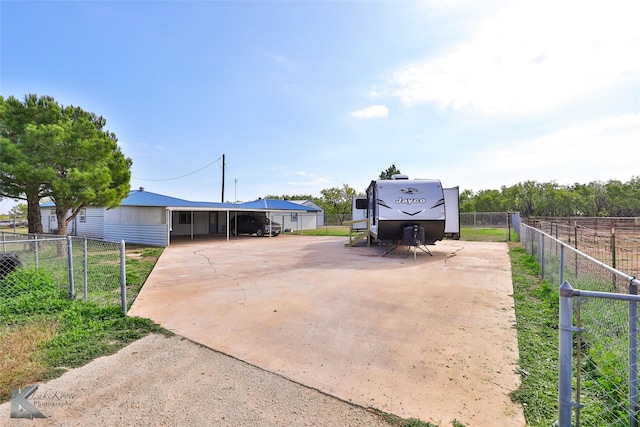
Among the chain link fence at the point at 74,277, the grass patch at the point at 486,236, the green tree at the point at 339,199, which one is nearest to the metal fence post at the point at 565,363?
the chain link fence at the point at 74,277

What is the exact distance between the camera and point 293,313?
5.07 meters

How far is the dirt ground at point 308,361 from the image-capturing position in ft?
8.45

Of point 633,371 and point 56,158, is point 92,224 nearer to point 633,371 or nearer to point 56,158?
point 56,158

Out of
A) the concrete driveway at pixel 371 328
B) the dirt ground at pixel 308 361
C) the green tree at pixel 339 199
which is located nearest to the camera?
the dirt ground at pixel 308 361

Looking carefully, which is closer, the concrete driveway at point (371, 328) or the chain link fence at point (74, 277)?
the concrete driveway at point (371, 328)

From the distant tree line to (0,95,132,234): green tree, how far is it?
133 ft

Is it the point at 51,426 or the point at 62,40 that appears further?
the point at 62,40

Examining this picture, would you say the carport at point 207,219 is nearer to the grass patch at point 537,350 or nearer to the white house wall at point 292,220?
the white house wall at point 292,220

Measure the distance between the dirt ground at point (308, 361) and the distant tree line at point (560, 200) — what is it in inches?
1595

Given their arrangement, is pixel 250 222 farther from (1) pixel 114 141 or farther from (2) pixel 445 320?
(2) pixel 445 320

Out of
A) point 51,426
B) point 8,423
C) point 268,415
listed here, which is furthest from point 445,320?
point 8,423

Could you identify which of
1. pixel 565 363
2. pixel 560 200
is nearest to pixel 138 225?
pixel 565 363

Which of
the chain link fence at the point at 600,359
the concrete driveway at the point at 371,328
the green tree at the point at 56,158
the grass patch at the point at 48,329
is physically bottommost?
the concrete driveway at the point at 371,328

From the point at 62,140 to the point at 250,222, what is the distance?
44.3 ft
